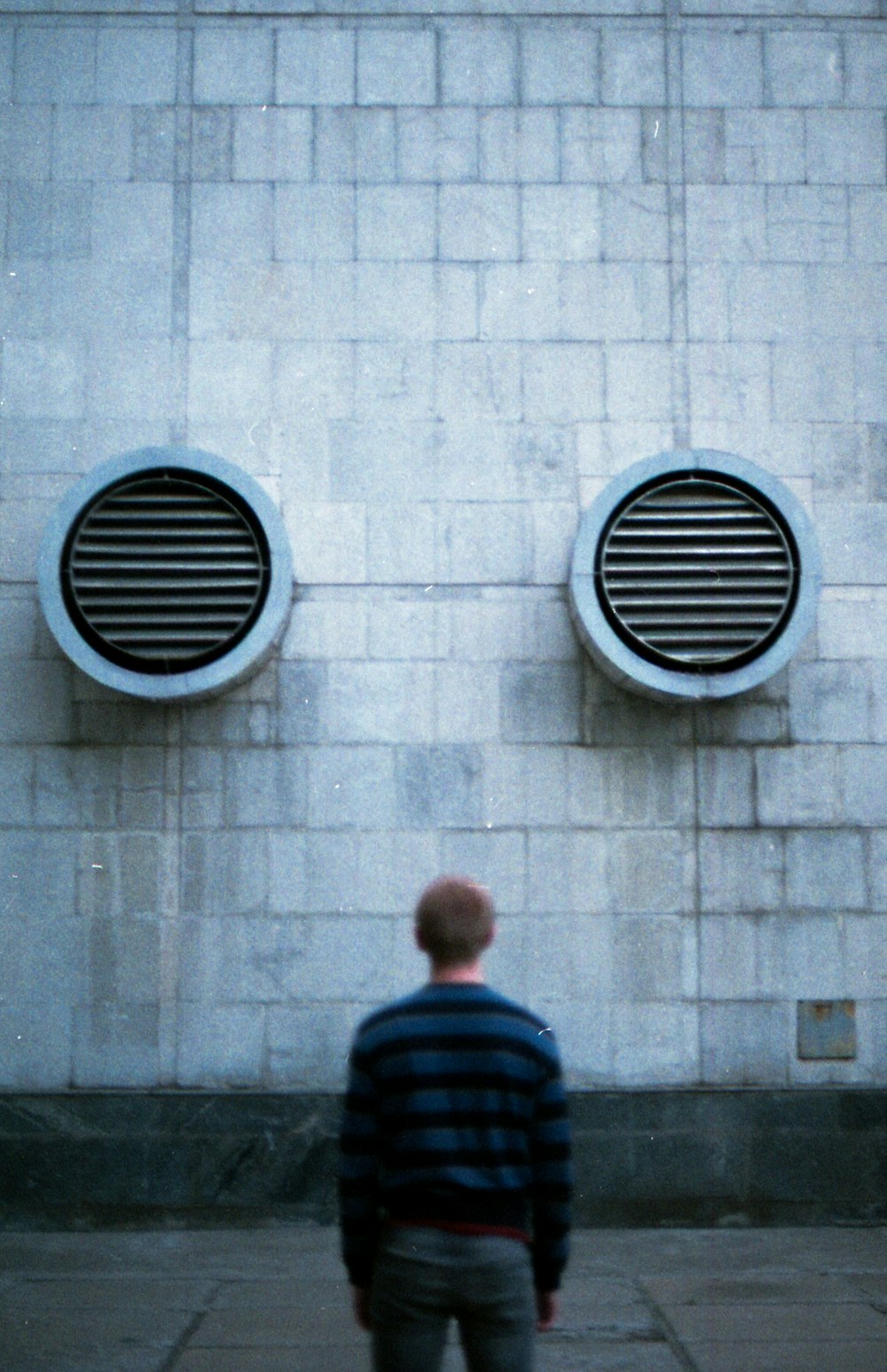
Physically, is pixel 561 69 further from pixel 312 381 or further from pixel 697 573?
pixel 697 573

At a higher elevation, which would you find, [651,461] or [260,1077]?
[651,461]

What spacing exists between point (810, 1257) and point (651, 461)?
4.29m

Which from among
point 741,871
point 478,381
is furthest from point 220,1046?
point 478,381

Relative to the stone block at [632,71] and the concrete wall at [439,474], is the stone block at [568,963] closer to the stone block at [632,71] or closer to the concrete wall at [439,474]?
the concrete wall at [439,474]

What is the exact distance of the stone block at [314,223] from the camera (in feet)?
27.1

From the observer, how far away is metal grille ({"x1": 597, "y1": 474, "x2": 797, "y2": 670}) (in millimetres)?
7688

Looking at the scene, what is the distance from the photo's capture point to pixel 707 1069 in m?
7.78

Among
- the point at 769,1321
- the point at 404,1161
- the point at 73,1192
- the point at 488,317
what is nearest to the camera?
the point at 404,1161

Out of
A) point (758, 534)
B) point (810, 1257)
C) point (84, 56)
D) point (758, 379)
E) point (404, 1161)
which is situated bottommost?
point (810, 1257)

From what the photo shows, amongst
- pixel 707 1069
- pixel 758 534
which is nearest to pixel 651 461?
pixel 758 534

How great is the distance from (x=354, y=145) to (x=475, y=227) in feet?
2.89

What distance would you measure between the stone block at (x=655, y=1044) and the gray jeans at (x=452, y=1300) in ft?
15.5

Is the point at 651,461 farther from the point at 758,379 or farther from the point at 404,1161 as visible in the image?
the point at 404,1161

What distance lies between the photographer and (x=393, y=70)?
834 cm
